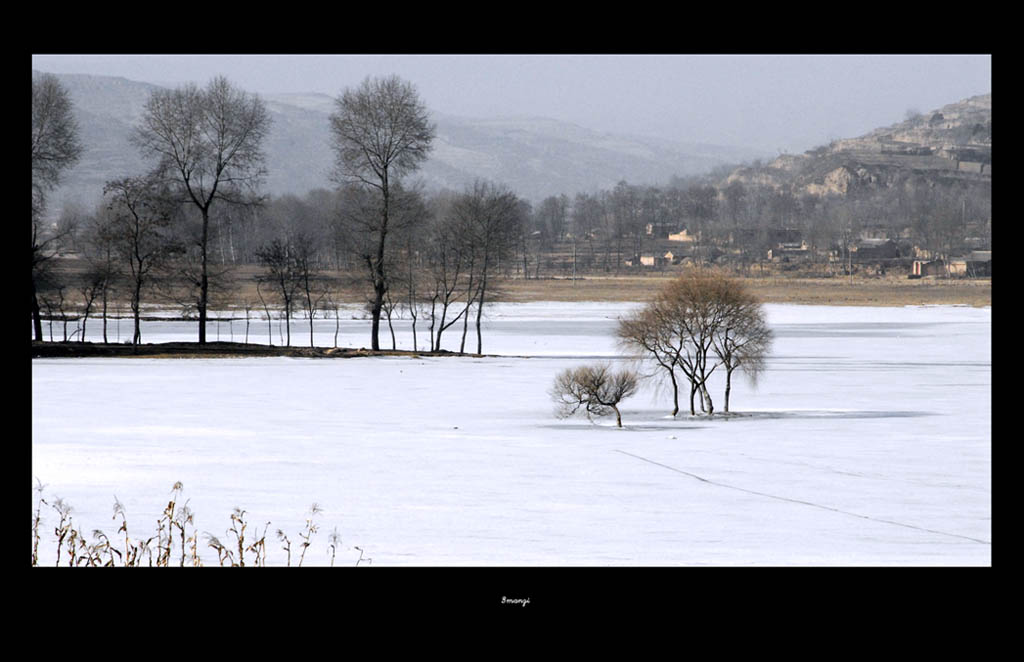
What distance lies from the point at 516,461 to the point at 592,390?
6377 mm

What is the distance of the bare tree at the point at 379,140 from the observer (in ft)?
123

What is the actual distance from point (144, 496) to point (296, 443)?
489 centimetres

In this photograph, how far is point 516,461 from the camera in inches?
642

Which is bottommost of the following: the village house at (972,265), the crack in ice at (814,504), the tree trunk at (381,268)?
the crack in ice at (814,504)

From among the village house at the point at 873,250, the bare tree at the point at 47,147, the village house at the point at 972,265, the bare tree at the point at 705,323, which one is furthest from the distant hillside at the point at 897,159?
the bare tree at the point at 705,323

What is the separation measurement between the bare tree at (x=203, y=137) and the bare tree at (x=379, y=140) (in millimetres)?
2767

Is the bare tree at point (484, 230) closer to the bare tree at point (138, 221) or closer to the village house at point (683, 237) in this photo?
the bare tree at point (138, 221)

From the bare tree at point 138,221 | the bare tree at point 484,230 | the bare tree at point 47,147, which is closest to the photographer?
the bare tree at point 138,221

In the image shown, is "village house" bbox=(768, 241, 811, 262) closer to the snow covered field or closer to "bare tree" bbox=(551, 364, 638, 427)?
the snow covered field

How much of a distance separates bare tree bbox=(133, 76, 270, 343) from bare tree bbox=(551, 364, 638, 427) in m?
17.3
